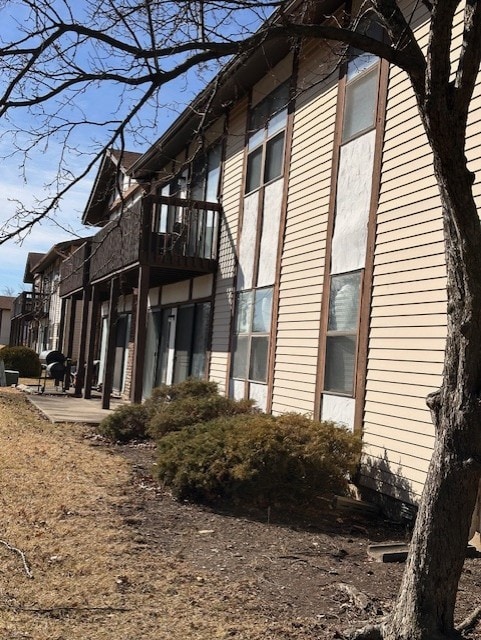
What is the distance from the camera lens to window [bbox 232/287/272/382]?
36.4 ft

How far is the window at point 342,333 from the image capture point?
8.26 meters

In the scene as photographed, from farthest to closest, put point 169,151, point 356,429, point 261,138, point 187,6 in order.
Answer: point 169,151 < point 261,138 < point 356,429 < point 187,6

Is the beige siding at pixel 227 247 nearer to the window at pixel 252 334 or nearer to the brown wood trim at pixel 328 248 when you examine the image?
the window at pixel 252 334

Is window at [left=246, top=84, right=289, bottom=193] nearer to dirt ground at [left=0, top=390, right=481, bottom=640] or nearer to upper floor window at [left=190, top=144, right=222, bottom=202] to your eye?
upper floor window at [left=190, top=144, right=222, bottom=202]

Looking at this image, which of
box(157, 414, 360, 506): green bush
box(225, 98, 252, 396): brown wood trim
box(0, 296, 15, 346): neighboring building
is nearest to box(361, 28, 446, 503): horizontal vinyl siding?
box(157, 414, 360, 506): green bush

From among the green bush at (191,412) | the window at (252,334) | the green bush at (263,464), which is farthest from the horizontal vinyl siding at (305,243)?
the green bush at (263,464)

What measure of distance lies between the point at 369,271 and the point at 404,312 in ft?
3.03

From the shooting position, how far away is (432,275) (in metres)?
6.77

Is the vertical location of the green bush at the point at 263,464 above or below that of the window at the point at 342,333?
below

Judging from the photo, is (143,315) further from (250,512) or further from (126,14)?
(126,14)

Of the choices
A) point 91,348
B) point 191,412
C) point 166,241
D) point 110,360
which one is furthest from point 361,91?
point 91,348

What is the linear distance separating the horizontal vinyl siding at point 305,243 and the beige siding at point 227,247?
245 centimetres

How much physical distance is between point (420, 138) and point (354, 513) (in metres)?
3.92

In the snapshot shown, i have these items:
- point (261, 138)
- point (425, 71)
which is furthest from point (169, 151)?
point (425, 71)
